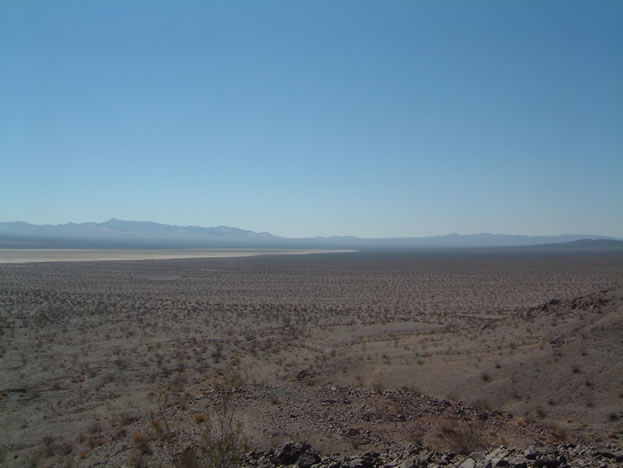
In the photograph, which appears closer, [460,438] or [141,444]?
[460,438]

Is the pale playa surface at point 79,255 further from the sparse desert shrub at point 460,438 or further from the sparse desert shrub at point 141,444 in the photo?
the sparse desert shrub at point 460,438

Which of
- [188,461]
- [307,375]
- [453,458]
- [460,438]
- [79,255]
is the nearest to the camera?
[188,461]

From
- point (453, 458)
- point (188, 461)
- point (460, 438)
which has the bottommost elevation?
point (460, 438)

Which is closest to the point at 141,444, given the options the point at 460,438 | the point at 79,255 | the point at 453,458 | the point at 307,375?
the point at 453,458

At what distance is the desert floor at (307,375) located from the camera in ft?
32.3

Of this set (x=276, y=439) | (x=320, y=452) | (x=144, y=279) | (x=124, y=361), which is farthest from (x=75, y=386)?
(x=144, y=279)

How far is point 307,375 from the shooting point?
15.3 m

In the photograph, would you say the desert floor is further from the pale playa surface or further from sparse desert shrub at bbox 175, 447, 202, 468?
the pale playa surface

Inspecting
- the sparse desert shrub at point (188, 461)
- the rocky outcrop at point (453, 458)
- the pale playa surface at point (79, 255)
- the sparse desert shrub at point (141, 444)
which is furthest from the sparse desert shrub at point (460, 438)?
the pale playa surface at point (79, 255)

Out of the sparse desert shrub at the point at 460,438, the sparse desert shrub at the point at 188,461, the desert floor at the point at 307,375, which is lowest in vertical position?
the desert floor at the point at 307,375

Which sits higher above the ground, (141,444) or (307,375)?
(141,444)

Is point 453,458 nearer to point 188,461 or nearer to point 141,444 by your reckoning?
point 188,461

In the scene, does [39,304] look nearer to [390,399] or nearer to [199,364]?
[199,364]

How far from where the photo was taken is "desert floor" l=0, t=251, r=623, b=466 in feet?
32.3
